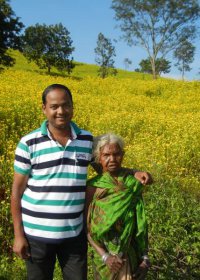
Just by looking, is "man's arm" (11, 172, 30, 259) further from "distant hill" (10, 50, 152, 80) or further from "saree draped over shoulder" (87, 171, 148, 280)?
"distant hill" (10, 50, 152, 80)

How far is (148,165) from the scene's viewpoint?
18.2 ft

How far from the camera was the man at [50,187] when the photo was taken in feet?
7.82

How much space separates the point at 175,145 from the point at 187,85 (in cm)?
1504

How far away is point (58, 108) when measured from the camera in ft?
7.90

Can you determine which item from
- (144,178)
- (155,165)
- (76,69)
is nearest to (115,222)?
(144,178)

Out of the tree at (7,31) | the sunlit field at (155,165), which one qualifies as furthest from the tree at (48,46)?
the sunlit field at (155,165)

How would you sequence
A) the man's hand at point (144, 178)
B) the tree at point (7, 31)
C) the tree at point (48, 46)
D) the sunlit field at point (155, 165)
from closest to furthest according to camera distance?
the man's hand at point (144, 178) → the sunlit field at point (155, 165) → the tree at point (7, 31) → the tree at point (48, 46)

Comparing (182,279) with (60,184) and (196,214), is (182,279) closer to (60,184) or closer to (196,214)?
(196,214)

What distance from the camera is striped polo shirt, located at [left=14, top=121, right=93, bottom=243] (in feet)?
7.82

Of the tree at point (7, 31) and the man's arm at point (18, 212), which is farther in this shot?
the tree at point (7, 31)

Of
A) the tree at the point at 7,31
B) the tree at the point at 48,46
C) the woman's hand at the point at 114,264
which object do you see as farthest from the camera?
the tree at the point at 48,46

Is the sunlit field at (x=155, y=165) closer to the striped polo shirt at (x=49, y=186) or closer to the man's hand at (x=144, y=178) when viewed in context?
the man's hand at (x=144, y=178)

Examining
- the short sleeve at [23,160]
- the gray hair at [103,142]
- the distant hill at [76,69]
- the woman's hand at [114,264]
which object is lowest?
the woman's hand at [114,264]

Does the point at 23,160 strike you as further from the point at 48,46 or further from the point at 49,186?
the point at 48,46
